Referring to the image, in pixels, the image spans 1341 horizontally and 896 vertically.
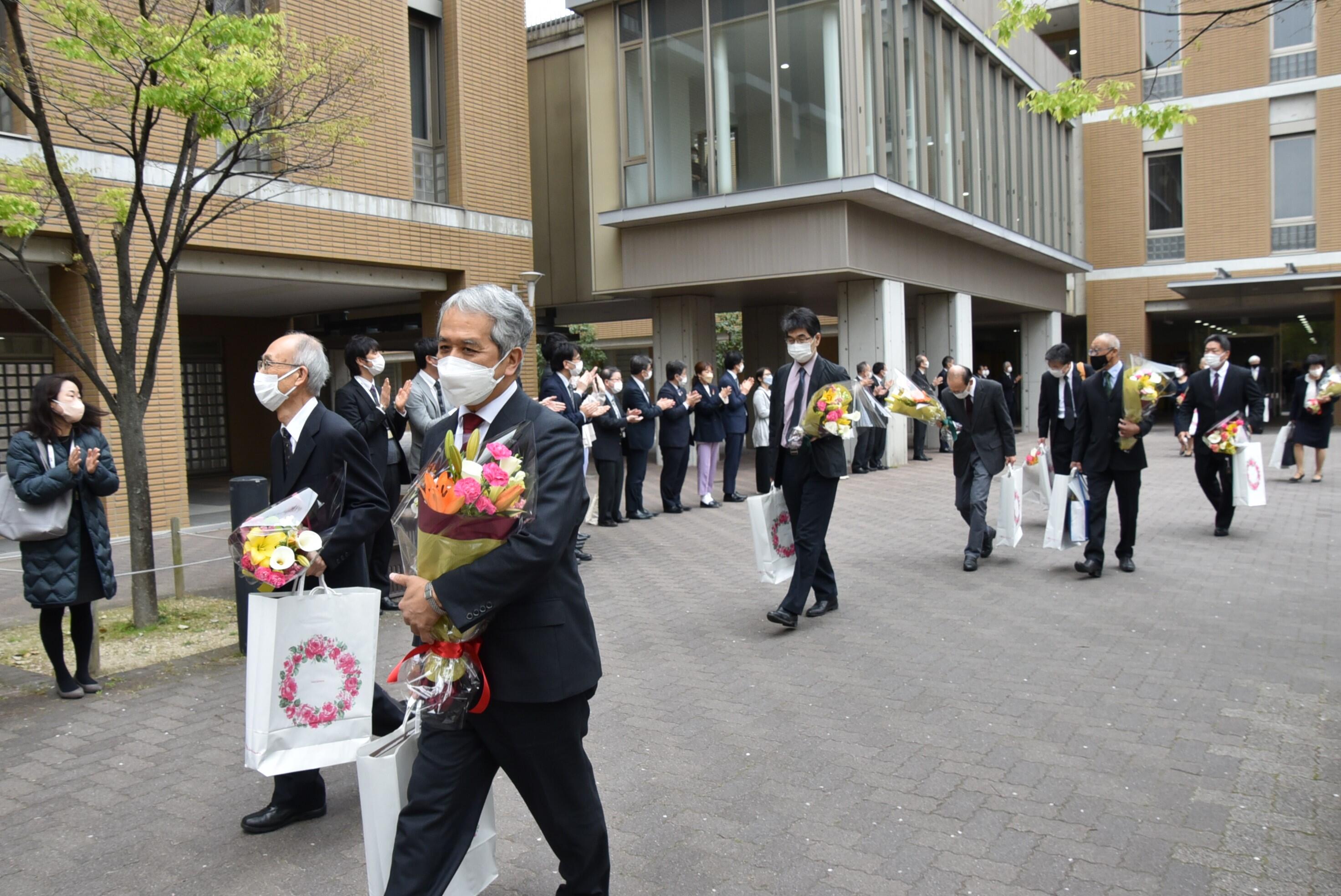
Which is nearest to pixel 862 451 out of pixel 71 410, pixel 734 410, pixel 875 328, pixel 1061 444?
pixel 875 328

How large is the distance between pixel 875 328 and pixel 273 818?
16.6 metres

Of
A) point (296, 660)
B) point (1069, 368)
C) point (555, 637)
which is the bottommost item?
point (296, 660)

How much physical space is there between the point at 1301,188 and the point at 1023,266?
862 centimetres

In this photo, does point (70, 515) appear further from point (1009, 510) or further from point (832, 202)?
point (832, 202)

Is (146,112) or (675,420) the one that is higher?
(146,112)

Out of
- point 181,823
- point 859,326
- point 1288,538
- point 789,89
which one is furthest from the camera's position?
point 859,326

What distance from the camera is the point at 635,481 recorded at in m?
13.4

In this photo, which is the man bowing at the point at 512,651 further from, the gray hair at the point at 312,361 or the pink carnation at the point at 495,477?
the gray hair at the point at 312,361

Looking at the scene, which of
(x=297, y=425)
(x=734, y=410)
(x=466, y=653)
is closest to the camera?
(x=466, y=653)

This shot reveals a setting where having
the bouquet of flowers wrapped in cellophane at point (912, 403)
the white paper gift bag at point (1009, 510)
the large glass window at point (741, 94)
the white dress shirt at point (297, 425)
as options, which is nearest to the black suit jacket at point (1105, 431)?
the white paper gift bag at point (1009, 510)

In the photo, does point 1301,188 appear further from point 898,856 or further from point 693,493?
point 898,856

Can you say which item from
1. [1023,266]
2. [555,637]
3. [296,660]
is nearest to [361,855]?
[296,660]

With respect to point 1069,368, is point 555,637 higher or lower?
lower

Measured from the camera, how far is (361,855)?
3775mm
